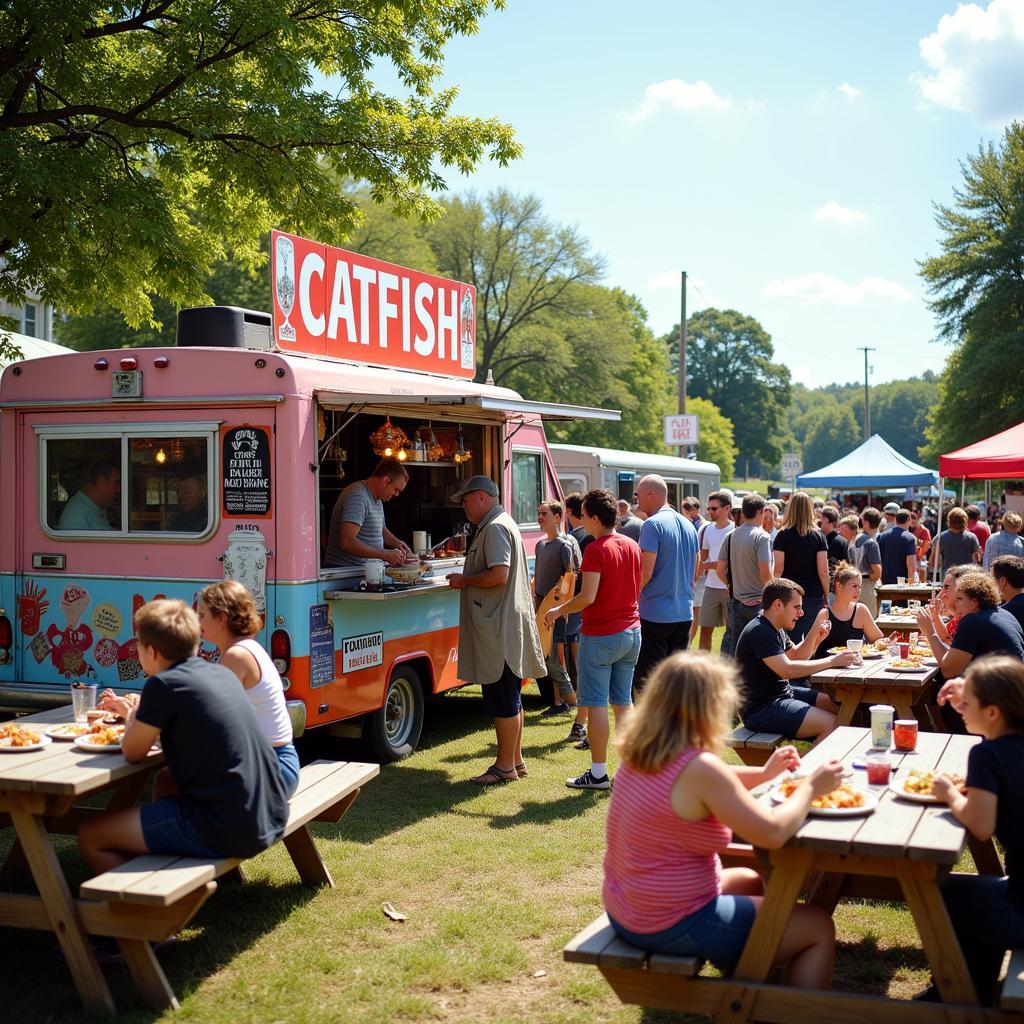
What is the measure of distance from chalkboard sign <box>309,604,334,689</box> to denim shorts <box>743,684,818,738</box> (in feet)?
8.39

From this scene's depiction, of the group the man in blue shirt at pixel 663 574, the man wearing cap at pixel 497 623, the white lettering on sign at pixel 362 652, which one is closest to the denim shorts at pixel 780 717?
the man wearing cap at pixel 497 623

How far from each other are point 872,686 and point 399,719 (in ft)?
11.2

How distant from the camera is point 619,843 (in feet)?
11.3

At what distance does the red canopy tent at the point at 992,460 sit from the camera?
37.6ft

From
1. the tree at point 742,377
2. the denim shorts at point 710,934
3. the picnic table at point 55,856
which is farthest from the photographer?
the tree at point 742,377

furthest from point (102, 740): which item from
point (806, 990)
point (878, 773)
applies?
point (878, 773)

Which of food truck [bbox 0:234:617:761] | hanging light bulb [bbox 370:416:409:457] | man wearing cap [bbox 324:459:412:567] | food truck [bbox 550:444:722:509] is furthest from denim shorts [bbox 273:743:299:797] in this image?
food truck [bbox 550:444:722:509]

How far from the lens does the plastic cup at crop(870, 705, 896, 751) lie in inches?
182

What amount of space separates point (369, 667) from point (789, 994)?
4237mm

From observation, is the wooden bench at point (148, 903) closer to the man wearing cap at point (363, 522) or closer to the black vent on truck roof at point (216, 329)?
the man wearing cap at point (363, 522)

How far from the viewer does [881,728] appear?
4.64 meters

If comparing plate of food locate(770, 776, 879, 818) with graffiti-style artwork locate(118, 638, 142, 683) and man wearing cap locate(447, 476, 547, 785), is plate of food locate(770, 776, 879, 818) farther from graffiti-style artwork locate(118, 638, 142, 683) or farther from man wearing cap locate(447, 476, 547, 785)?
graffiti-style artwork locate(118, 638, 142, 683)

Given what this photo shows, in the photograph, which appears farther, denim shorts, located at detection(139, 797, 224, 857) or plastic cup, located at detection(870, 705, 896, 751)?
plastic cup, located at detection(870, 705, 896, 751)

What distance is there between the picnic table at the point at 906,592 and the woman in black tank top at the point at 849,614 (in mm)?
4062
